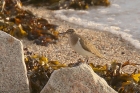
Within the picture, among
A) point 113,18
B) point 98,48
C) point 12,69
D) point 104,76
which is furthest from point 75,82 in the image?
point 113,18

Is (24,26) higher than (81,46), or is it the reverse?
(81,46)

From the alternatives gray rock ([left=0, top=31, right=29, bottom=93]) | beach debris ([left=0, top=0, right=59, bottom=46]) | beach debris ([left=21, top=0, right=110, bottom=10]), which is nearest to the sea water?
beach debris ([left=21, top=0, right=110, bottom=10])

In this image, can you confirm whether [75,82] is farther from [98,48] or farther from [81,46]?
[98,48]

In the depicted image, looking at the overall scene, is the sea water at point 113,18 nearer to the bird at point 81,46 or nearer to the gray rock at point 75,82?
the bird at point 81,46

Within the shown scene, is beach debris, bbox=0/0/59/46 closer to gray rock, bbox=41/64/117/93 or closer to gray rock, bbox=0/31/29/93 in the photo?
gray rock, bbox=0/31/29/93

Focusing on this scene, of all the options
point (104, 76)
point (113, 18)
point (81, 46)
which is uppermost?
point (81, 46)

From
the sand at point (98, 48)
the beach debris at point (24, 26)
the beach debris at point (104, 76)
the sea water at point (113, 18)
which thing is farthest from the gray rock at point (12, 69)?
the sea water at point (113, 18)
